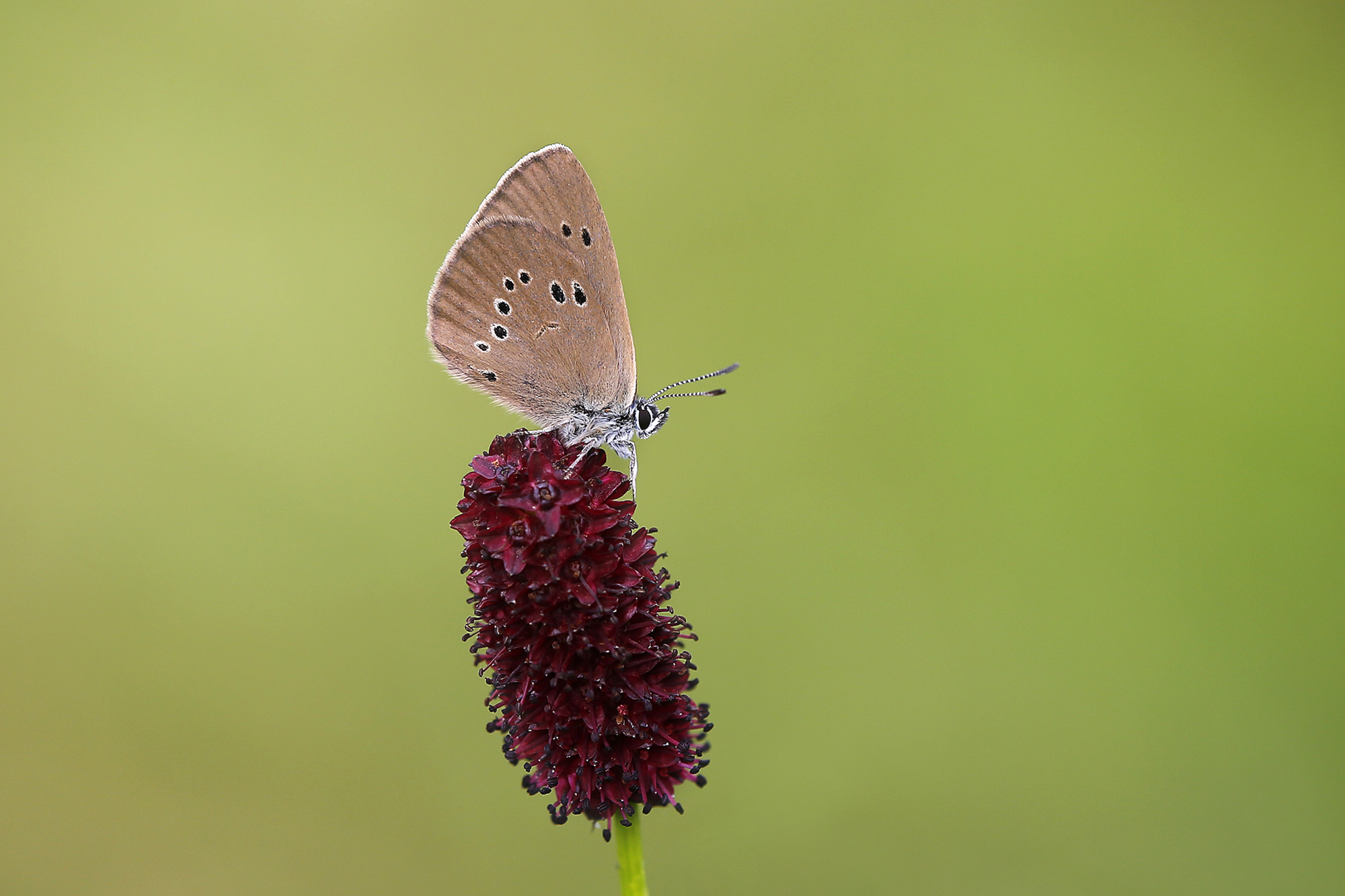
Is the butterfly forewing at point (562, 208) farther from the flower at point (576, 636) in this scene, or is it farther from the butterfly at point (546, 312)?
the flower at point (576, 636)

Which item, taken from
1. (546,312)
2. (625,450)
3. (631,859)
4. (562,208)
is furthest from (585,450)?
(631,859)

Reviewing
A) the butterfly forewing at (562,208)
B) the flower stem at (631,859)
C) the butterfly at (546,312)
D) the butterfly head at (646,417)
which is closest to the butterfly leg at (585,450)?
the butterfly at (546,312)

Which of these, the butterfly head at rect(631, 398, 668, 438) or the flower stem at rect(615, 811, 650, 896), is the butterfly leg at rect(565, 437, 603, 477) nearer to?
the butterfly head at rect(631, 398, 668, 438)

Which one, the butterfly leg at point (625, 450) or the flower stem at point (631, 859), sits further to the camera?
the butterfly leg at point (625, 450)

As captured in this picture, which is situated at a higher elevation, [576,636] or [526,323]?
[526,323]

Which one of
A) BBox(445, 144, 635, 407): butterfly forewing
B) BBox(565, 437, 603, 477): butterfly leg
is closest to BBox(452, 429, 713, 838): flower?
BBox(565, 437, 603, 477): butterfly leg

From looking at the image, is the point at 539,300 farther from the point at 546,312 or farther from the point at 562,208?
the point at 562,208
